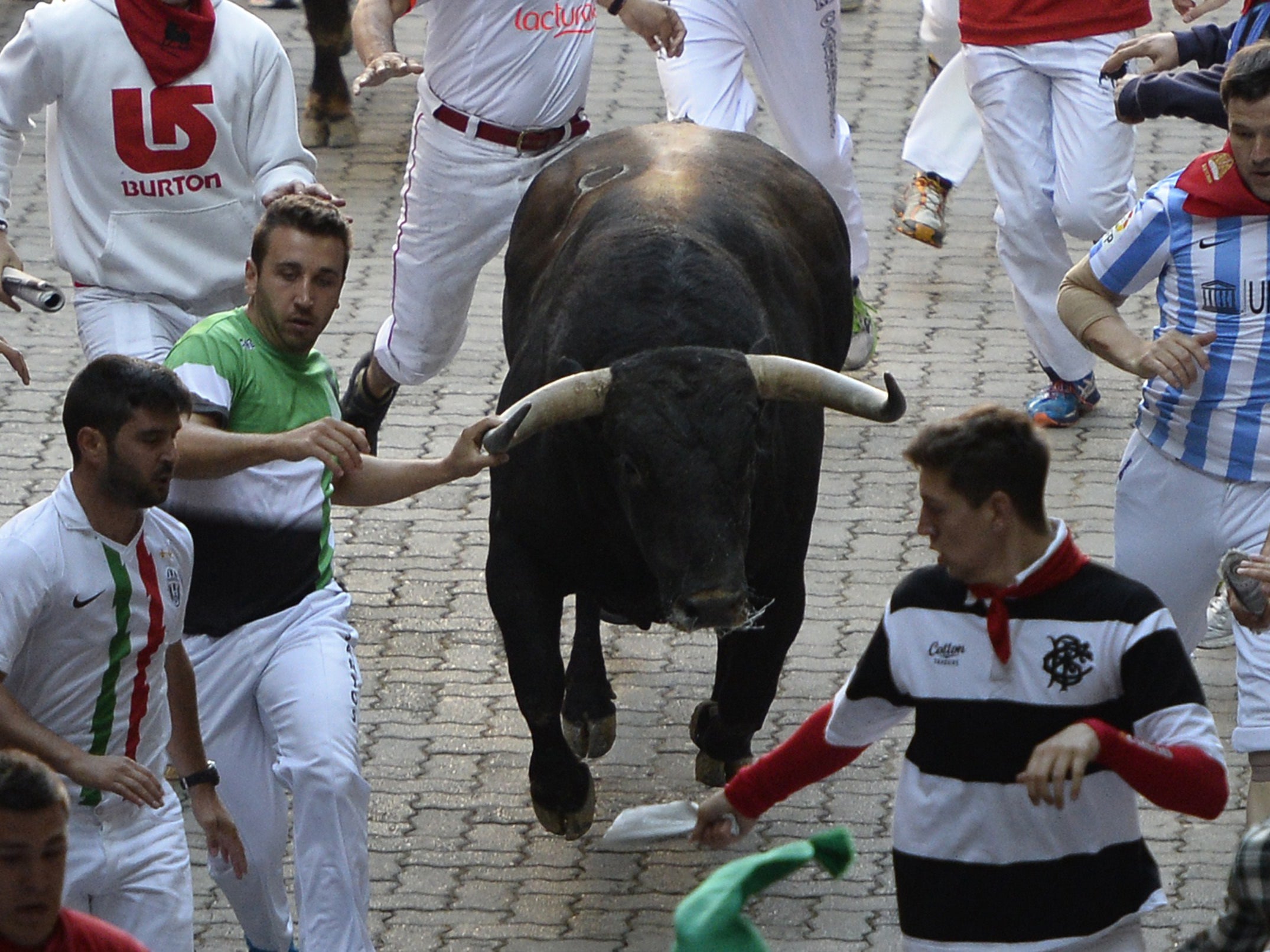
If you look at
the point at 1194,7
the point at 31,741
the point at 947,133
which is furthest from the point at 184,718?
the point at 947,133

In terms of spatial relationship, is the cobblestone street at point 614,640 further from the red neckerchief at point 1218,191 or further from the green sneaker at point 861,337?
the red neckerchief at point 1218,191

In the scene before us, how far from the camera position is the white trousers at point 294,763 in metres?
5.06

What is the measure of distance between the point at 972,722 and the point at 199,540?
90.7 inches

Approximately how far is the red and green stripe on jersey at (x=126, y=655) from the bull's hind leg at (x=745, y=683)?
188cm

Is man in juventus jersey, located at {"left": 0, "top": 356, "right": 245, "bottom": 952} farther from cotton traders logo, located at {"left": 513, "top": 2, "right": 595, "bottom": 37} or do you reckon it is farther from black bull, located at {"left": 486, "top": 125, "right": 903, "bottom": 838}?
cotton traders logo, located at {"left": 513, "top": 2, "right": 595, "bottom": 37}

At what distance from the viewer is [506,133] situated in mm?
7816

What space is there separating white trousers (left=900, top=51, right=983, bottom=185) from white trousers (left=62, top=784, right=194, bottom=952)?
6838 mm

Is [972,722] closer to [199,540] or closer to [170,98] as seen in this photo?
[199,540]

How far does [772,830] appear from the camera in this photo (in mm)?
6301

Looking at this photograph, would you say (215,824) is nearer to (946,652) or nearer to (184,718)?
(184,718)

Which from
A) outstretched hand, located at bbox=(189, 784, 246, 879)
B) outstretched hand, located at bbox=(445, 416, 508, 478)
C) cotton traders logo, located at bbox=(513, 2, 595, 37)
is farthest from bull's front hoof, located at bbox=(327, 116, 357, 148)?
outstretched hand, located at bbox=(189, 784, 246, 879)

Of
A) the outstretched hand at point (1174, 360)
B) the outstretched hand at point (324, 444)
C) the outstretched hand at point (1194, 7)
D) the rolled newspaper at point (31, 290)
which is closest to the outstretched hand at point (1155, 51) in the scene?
the outstretched hand at point (1194, 7)

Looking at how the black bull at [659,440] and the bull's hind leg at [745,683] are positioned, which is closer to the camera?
the black bull at [659,440]

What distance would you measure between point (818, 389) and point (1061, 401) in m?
3.77
